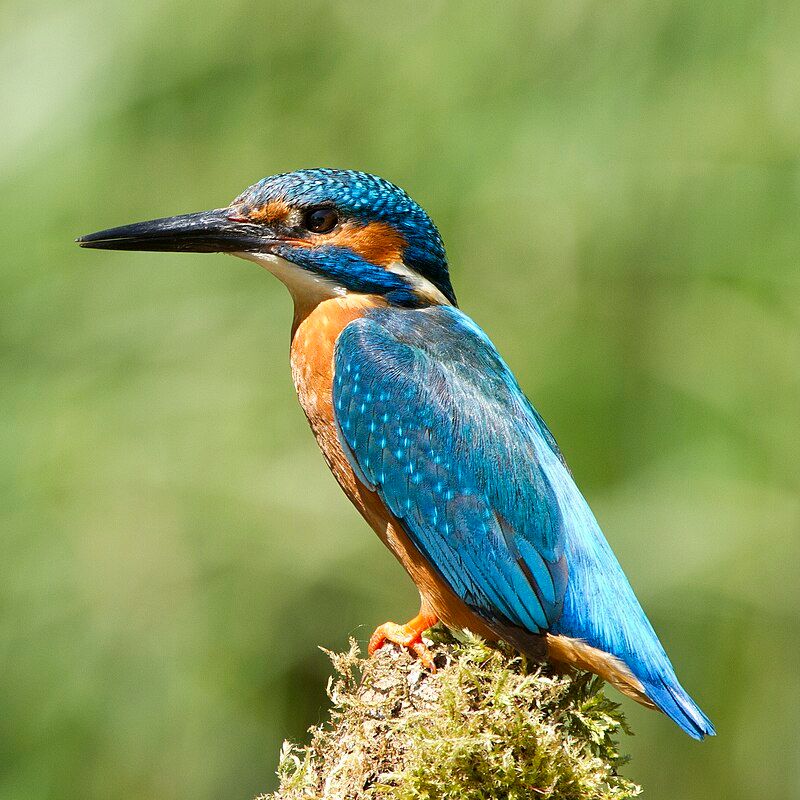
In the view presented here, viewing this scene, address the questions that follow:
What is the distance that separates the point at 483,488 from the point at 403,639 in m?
0.43

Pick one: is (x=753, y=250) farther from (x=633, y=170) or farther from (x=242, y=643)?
(x=242, y=643)

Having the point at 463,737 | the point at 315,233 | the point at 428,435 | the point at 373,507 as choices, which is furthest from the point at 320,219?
the point at 463,737

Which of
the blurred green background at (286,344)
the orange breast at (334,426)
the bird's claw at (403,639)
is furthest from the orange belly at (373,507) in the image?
the blurred green background at (286,344)

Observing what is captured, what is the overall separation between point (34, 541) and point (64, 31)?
7.53 feet

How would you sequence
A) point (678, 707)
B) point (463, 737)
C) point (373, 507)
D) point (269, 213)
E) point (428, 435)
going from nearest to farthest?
1. point (463, 737)
2. point (678, 707)
3. point (428, 435)
4. point (373, 507)
5. point (269, 213)

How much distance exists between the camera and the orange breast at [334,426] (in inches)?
114

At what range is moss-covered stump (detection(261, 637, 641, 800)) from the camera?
2.20 meters

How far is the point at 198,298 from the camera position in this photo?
467cm

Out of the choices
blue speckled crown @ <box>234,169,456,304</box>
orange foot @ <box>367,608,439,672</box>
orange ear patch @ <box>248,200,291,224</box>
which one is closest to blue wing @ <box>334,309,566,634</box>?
orange foot @ <box>367,608,439,672</box>

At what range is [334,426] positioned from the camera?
3.08m

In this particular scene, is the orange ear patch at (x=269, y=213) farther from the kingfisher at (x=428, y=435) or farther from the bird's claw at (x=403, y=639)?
the bird's claw at (x=403, y=639)

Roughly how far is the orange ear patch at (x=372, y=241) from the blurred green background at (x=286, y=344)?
1329 millimetres

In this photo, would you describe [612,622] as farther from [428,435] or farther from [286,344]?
[286,344]

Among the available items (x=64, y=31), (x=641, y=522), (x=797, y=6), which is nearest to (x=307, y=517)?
(x=641, y=522)
